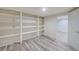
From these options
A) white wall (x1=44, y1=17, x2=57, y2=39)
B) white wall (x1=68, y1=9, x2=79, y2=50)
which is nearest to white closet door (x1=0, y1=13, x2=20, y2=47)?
white wall (x1=44, y1=17, x2=57, y2=39)

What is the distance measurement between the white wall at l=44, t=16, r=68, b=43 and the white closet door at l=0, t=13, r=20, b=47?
20.4 inches

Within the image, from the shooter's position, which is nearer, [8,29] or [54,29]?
[8,29]

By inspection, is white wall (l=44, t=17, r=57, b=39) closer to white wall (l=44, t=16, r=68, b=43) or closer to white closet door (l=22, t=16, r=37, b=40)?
white wall (l=44, t=16, r=68, b=43)

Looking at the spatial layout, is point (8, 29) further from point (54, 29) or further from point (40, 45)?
point (54, 29)

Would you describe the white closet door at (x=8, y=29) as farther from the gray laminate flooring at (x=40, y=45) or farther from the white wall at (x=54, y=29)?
the white wall at (x=54, y=29)

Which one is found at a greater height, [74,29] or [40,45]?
[74,29]

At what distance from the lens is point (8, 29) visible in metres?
1.43

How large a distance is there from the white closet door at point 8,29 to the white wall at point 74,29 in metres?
0.90

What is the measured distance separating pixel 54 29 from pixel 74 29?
0.34 metres

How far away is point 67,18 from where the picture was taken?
59.4 inches

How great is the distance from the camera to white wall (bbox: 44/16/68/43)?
1.54 metres

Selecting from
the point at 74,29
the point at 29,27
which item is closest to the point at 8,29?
the point at 29,27
